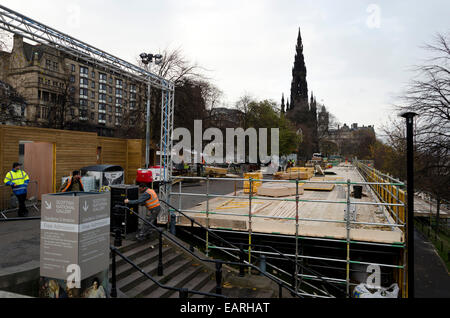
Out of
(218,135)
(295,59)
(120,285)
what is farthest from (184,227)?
(295,59)

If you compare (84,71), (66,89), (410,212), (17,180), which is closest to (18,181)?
(17,180)

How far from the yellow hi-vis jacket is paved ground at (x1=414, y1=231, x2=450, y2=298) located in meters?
18.2

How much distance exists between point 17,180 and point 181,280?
6.77 meters

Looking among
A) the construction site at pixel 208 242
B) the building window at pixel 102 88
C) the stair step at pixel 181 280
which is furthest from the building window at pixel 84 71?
the stair step at pixel 181 280

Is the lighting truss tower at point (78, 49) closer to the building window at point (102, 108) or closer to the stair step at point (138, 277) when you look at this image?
the stair step at point (138, 277)

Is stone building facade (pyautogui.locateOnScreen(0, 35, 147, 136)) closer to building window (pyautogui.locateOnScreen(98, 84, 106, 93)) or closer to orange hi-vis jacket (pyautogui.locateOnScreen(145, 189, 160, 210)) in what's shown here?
building window (pyautogui.locateOnScreen(98, 84, 106, 93))

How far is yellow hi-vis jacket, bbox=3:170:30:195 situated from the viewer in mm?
10404

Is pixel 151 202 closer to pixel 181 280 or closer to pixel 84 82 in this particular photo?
pixel 181 280

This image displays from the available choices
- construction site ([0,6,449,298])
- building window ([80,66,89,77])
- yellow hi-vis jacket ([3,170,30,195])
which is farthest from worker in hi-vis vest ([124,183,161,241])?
building window ([80,66,89,77])

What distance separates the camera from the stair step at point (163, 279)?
6666 millimetres

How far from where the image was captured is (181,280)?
774 cm
